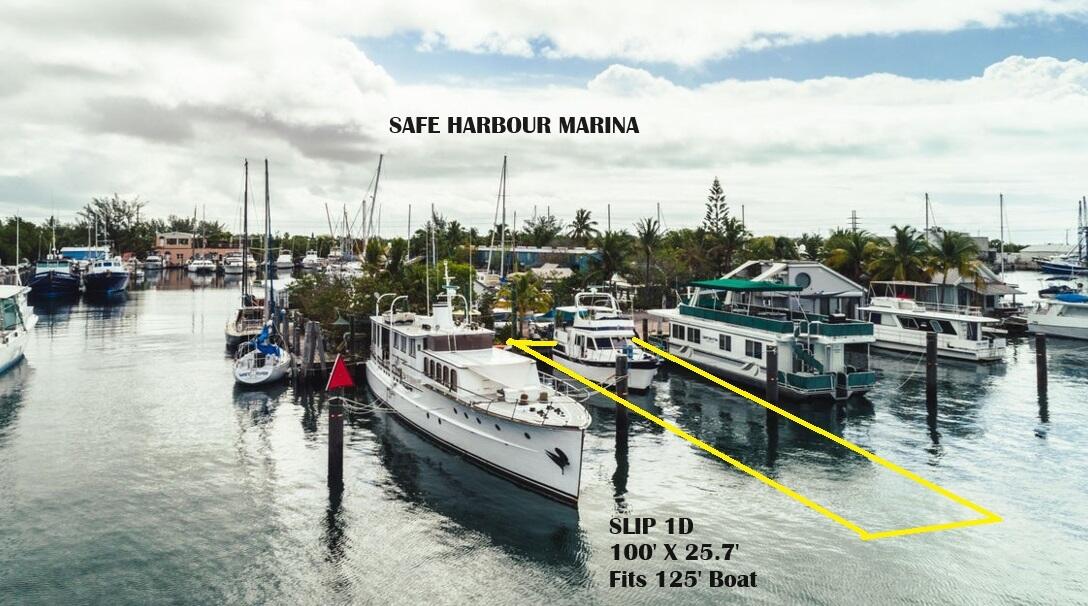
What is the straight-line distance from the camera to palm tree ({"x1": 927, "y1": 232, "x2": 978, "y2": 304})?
68.6 meters

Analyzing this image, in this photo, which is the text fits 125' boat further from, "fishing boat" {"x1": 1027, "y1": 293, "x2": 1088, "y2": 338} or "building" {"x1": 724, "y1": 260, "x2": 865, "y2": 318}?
"fishing boat" {"x1": 1027, "y1": 293, "x2": 1088, "y2": 338}

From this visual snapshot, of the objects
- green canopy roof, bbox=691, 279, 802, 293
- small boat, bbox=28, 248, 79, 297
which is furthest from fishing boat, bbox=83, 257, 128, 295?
green canopy roof, bbox=691, 279, 802, 293

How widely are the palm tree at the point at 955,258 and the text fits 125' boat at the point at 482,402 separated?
52333 millimetres

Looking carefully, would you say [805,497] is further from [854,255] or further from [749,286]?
[854,255]

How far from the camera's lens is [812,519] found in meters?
23.2

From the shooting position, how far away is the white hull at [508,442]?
947 inches

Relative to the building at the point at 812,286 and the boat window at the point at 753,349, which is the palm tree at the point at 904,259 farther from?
the boat window at the point at 753,349

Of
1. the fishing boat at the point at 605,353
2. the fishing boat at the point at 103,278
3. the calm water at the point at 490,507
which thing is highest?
the fishing boat at the point at 103,278

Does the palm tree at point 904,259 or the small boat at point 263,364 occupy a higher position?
the palm tree at point 904,259

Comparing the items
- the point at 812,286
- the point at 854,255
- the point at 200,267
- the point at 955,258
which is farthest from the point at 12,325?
the point at 200,267

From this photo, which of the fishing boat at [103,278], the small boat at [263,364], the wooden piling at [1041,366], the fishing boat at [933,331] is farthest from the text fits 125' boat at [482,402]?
the fishing boat at [103,278]

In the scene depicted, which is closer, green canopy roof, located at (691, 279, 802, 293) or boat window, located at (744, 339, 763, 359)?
boat window, located at (744, 339, 763, 359)

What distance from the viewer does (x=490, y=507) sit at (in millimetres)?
24391

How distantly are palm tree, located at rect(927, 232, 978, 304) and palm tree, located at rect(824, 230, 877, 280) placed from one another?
6.96m
